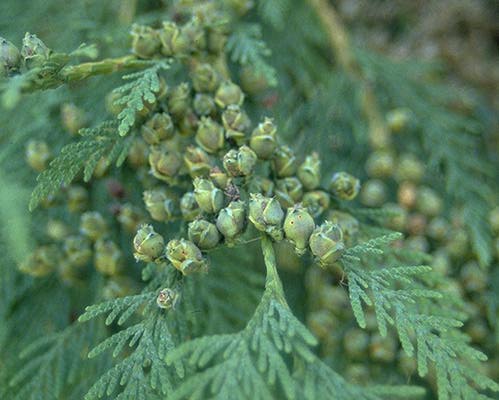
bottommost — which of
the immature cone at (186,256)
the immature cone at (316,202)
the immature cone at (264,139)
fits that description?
the immature cone at (316,202)

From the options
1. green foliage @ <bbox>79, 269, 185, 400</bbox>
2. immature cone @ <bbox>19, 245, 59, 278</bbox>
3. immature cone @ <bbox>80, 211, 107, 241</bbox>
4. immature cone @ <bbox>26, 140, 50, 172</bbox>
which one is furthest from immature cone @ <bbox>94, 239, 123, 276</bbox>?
green foliage @ <bbox>79, 269, 185, 400</bbox>

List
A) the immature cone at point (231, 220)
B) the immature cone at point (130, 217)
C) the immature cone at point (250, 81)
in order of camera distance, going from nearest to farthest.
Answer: the immature cone at point (231, 220), the immature cone at point (130, 217), the immature cone at point (250, 81)

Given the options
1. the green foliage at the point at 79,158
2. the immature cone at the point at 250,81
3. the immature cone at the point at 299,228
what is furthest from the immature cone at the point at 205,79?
the immature cone at the point at 299,228

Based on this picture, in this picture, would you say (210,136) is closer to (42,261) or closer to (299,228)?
(299,228)

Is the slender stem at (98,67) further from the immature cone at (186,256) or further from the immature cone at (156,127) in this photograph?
the immature cone at (186,256)

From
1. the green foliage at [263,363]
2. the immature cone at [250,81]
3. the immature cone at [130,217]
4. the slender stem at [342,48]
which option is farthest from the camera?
the slender stem at [342,48]

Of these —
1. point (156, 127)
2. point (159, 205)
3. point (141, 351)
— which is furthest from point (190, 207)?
point (141, 351)
